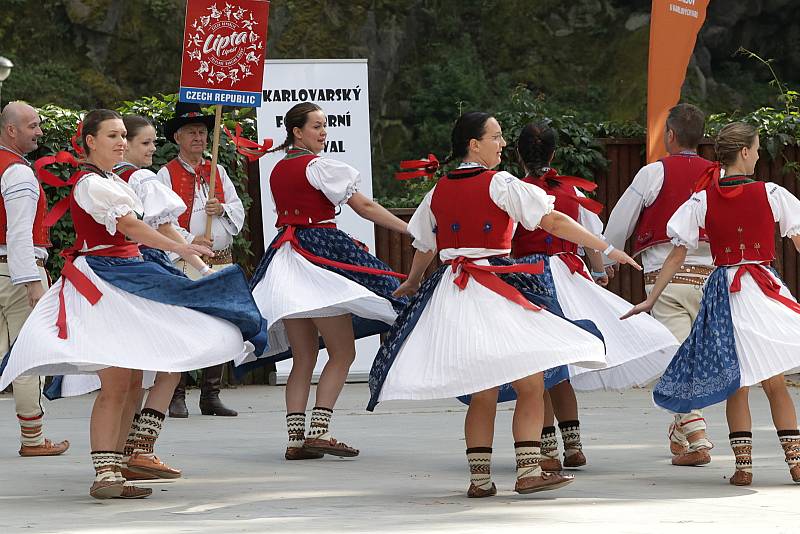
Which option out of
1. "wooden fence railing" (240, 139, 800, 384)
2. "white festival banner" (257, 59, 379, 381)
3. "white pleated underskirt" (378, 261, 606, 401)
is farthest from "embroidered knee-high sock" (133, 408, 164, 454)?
"wooden fence railing" (240, 139, 800, 384)

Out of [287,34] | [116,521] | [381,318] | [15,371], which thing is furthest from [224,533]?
[287,34]

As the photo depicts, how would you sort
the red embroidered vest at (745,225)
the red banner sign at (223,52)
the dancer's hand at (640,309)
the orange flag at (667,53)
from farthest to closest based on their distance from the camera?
the orange flag at (667,53) < the red banner sign at (223,52) < the dancer's hand at (640,309) < the red embroidered vest at (745,225)

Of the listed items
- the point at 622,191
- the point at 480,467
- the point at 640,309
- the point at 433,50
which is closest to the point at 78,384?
the point at 480,467

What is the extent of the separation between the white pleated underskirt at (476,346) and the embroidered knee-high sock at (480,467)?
13.8 inches

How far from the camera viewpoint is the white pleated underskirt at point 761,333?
5.85m

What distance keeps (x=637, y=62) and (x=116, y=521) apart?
1026 inches

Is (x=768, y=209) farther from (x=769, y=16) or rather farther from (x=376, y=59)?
(x=769, y=16)

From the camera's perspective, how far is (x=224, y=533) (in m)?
4.80

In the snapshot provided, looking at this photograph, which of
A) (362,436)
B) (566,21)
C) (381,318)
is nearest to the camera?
(381,318)

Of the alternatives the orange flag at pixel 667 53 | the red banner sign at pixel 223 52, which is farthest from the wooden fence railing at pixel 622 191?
the red banner sign at pixel 223 52

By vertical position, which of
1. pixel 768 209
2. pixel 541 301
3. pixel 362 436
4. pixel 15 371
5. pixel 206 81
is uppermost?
pixel 206 81

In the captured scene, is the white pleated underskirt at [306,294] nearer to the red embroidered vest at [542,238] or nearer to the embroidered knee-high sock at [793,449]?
the red embroidered vest at [542,238]

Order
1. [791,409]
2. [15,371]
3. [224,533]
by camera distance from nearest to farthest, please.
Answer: [224,533] → [15,371] → [791,409]

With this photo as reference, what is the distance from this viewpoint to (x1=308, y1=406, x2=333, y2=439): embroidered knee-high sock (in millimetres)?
7145
